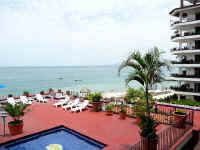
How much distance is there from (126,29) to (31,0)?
17.0 m

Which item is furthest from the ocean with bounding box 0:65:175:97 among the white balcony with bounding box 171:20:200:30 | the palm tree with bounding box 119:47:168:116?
the palm tree with bounding box 119:47:168:116

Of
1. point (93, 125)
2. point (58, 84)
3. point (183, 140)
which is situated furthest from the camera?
point (58, 84)

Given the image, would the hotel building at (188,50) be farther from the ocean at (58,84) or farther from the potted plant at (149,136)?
the potted plant at (149,136)

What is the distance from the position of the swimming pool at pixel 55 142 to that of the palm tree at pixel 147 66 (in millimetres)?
3329

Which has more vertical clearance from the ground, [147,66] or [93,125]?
[147,66]

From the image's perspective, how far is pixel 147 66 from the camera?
21.5ft

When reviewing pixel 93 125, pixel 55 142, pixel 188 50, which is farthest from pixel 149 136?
pixel 188 50

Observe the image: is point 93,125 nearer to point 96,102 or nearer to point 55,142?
point 55,142

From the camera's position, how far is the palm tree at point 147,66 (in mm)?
6496

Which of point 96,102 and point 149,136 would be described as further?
point 96,102

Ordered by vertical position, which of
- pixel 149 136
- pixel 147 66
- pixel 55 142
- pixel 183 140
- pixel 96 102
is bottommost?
pixel 55 142

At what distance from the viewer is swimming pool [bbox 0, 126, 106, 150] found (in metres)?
7.09

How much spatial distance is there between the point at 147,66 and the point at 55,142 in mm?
5686

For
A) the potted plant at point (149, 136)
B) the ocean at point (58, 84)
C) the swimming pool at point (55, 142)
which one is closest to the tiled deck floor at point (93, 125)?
the swimming pool at point (55, 142)
